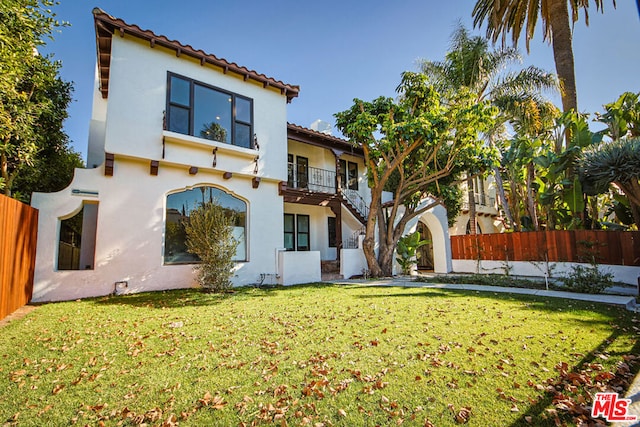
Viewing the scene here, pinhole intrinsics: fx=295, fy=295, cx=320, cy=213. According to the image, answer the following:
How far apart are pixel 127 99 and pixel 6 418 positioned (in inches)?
360

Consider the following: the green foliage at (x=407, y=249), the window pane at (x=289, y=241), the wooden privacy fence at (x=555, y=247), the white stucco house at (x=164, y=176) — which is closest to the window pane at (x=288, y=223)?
the window pane at (x=289, y=241)

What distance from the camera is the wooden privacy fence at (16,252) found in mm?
5965

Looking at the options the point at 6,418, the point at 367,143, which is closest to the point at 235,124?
the point at 367,143

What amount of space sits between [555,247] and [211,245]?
14590 mm

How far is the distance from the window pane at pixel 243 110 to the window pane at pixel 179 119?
196 centimetres

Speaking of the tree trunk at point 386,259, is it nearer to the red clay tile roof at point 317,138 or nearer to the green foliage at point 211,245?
the red clay tile roof at point 317,138

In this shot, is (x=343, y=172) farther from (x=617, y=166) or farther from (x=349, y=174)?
(x=617, y=166)

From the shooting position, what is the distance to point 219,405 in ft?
9.85

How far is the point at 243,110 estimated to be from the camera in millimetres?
11844

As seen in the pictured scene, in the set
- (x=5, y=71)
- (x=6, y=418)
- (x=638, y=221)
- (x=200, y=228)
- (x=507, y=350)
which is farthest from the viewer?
(x=638, y=221)

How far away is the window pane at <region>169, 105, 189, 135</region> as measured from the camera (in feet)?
33.4

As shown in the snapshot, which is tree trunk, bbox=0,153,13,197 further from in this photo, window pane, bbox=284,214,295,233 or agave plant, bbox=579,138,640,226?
agave plant, bbox=579,138,640,226

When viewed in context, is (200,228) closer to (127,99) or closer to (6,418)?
(127,99)

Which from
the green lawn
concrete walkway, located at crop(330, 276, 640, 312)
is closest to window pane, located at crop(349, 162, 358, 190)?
concrete walkway, located at crop(330, 276, 640, 312)
